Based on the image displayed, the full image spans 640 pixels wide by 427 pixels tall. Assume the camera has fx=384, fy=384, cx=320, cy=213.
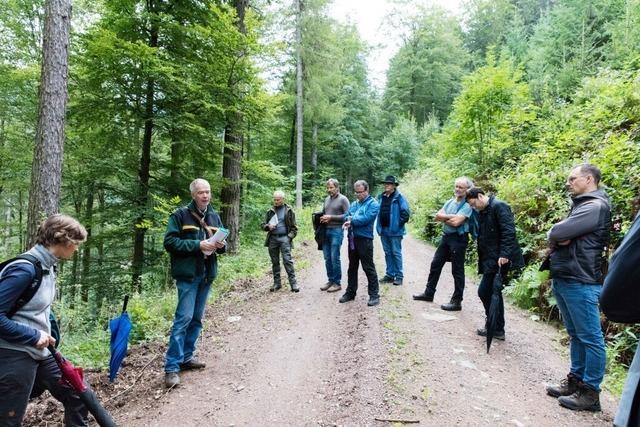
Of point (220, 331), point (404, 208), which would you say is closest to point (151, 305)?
point (220, 331)

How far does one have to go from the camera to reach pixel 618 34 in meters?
13.3

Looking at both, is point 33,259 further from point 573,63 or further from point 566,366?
point 573,63

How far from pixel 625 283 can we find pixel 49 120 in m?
7.27

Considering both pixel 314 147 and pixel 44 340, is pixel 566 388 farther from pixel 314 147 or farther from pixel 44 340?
pixel 314 147

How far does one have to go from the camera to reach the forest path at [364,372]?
3.72 m

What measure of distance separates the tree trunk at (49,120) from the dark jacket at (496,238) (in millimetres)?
6557

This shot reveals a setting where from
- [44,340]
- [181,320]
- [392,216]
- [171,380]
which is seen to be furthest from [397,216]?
[44,340]

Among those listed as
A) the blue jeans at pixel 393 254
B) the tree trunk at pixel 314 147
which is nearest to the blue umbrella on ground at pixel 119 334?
the blue jeans at pixel 393 254

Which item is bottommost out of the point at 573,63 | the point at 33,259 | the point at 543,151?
the point at 33,259

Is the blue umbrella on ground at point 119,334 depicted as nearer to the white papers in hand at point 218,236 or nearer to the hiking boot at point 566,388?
the white papers in hand at point 218,236

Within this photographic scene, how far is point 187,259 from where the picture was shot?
4.40 meters

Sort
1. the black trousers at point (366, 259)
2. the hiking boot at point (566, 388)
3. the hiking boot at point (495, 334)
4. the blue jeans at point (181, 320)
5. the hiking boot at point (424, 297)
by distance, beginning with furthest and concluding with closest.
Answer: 1. the hiking boot at point (424, 297)
2. the black trousers at point (366, 259)
3. the hiking boot at point (495, 334)
4. the blue jeans at point (181, 320)
5. the hiking boot at point (566, 388)

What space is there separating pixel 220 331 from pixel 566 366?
4.99 m

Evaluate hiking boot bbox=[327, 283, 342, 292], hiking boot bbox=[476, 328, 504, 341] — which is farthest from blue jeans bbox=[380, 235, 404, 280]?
hiking boot bbox=[476, 328, 504, 341]
